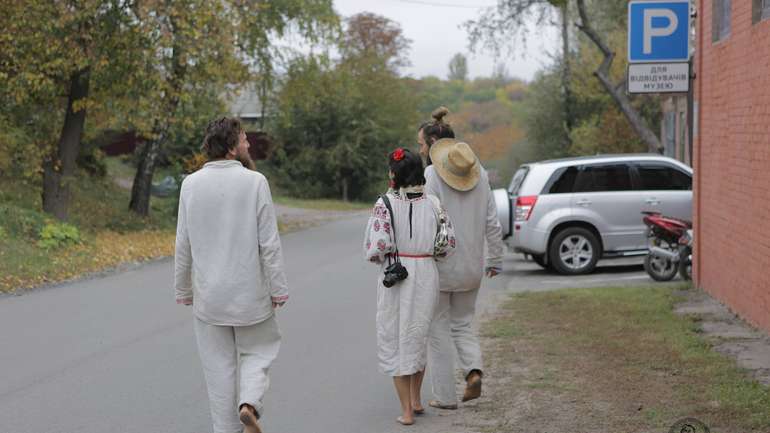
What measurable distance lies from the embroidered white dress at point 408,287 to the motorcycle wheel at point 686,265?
28.5 ft

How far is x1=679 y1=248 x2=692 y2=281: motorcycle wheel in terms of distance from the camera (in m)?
15.1

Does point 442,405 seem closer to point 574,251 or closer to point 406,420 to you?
point 406,420

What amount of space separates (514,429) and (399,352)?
2.79 feet

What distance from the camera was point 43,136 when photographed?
25.5 meters

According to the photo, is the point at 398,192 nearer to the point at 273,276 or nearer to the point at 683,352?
the point at 273,276

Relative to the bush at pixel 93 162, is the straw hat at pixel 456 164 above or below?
above

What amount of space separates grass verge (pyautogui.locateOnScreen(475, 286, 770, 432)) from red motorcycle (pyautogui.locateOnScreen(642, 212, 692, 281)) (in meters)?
2.72

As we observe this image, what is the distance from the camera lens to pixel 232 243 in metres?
5.92

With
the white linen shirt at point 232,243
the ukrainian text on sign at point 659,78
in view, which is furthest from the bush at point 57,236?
the white linen shirt at point 232,243

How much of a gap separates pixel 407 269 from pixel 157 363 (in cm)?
319

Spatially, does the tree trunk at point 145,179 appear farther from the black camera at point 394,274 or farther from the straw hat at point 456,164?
the black camera at point 394,274

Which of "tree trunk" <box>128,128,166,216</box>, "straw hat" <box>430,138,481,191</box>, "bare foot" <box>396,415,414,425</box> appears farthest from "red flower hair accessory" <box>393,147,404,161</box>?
"tree trunk" <box>128,128,166,216</box>

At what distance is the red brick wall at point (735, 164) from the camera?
1030 cm

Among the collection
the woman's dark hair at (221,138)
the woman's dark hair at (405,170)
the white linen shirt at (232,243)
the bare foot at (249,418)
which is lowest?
the bare foot at (249,418)
